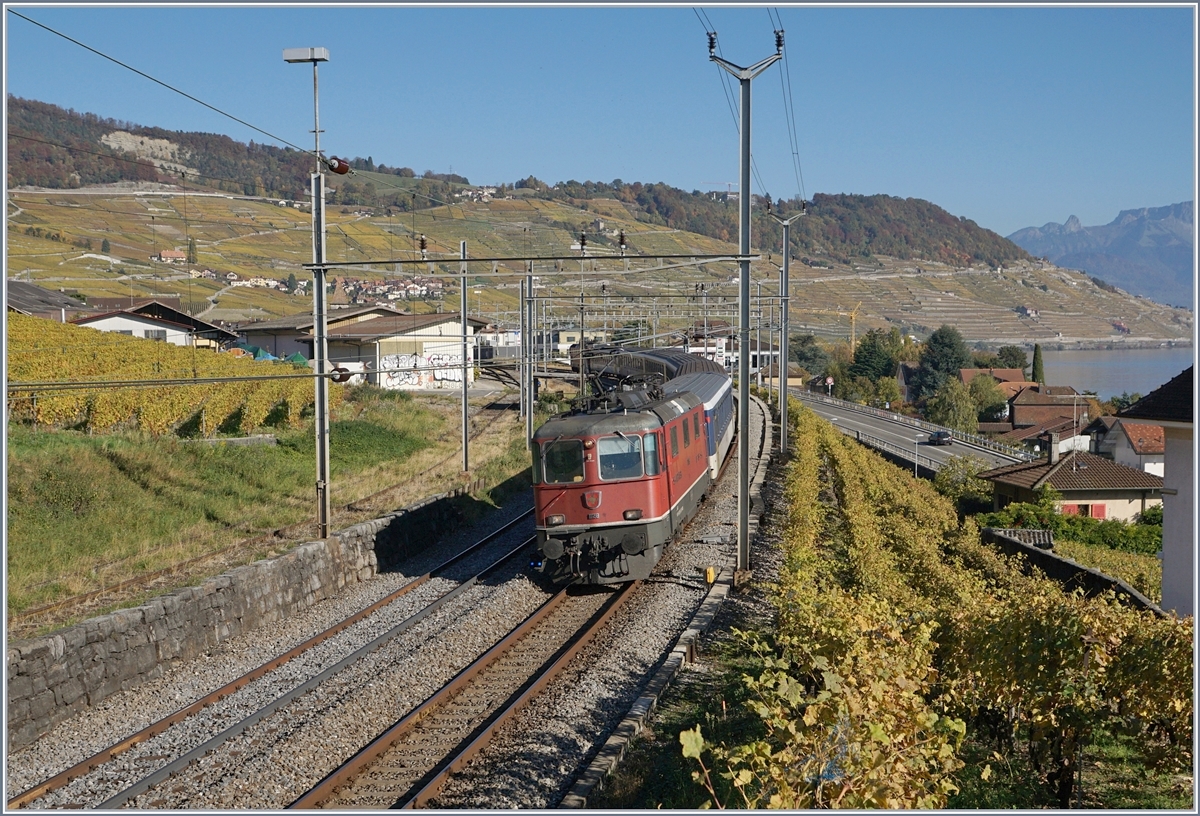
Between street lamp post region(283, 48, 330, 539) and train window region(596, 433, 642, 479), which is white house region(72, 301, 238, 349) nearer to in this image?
street lamp post region(283, 48, 330, 539)

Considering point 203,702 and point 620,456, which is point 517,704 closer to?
point 203,702

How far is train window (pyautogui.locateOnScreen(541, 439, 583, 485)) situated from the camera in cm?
1625

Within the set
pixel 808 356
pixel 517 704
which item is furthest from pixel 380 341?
pixel 808 356

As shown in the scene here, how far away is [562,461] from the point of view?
16359mm

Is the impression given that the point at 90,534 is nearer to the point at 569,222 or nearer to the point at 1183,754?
the point at 1183,754

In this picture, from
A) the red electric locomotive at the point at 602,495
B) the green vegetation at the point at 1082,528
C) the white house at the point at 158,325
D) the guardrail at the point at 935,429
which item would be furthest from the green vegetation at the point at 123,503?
the guardrail at the point at 935,429

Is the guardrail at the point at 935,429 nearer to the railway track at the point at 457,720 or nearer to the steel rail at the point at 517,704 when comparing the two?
the steel rail at the point at 517,704

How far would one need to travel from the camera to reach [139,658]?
11930 mm

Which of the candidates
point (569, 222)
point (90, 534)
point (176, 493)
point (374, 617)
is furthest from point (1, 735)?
point (569, 222)

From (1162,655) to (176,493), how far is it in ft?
61.6

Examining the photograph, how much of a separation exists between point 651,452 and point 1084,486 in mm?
31774

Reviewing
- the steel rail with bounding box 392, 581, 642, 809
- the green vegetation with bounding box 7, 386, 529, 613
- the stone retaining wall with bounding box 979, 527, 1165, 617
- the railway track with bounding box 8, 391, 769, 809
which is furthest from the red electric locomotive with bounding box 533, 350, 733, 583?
the stone retaining wall with bounding box 979, 527, 1165, 617

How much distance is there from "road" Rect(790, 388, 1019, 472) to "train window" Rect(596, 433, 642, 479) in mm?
41717

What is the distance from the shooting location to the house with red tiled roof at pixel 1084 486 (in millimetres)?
41969
